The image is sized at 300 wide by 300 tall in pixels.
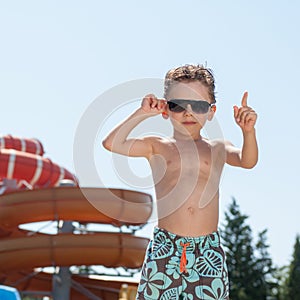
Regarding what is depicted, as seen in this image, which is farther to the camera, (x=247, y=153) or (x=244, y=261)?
(x=244, y=261)

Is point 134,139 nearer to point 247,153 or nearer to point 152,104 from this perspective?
point 152,104

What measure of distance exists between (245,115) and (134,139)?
704mm

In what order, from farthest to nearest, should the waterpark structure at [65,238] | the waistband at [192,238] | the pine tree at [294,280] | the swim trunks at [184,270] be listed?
the pine tree at [294,280], the waterpark structure at [65,238], the waistband at [192,238], the swim trunks at [184,270]

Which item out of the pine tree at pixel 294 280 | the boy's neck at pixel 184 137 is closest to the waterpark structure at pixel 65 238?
the boy's neck at pixel 184 137

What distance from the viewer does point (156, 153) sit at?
427cm

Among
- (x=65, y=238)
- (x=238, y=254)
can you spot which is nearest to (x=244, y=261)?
(x=238, y=254)

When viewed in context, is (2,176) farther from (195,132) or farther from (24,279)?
(195,132)

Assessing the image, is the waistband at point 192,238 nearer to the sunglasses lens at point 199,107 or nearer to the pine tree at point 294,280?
the sunglasses lens at point 199,107

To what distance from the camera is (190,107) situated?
398 centimetres

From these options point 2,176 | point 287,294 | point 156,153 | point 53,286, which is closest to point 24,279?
point 53,286

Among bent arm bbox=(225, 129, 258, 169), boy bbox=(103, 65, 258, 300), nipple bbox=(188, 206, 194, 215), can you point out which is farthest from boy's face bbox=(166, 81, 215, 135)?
nipple bbox=(188, 206, 194, 215)

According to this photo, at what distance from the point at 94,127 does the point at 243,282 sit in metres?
37.1

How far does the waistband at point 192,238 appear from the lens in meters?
4.01

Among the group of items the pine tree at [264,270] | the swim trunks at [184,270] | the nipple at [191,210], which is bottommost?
the pine tree at [264,270]
